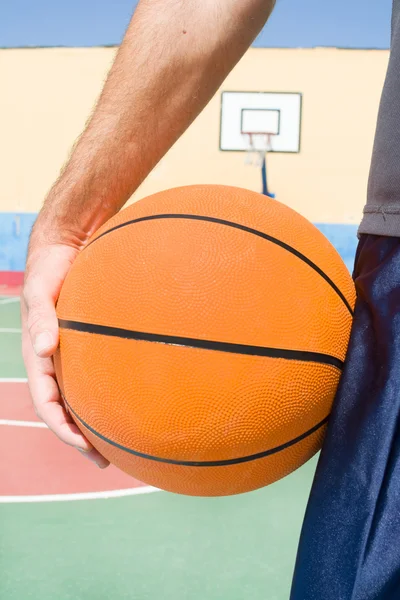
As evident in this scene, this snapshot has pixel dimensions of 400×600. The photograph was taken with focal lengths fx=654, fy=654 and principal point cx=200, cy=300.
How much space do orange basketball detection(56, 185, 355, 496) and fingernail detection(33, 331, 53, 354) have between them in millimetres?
28

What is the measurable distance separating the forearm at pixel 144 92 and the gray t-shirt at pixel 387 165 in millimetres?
327

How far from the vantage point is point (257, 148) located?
11289 mm

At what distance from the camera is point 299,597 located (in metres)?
0.95

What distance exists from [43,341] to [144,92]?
52 centimetres

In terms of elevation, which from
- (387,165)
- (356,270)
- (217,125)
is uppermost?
(217,125)

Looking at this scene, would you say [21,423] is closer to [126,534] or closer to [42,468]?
[42,468]

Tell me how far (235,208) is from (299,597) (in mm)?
600

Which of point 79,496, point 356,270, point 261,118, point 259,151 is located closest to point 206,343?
point 356,270

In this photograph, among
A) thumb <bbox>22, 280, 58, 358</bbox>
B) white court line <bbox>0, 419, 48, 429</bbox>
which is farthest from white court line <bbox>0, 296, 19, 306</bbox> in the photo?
thumb <bbox>22, 280, 58, 358</bbox>

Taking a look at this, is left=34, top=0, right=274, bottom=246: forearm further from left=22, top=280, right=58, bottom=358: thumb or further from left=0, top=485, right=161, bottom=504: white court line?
left=0, top=485, right=161, bottom=504: white court line

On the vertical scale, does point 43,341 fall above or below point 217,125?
below

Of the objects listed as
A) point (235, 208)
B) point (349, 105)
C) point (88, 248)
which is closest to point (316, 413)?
point (235, 208)

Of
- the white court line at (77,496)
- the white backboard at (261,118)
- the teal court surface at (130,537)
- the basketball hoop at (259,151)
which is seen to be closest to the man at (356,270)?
the teal court surface at (130,537)

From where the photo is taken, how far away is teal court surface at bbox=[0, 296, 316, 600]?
196 centimetres
